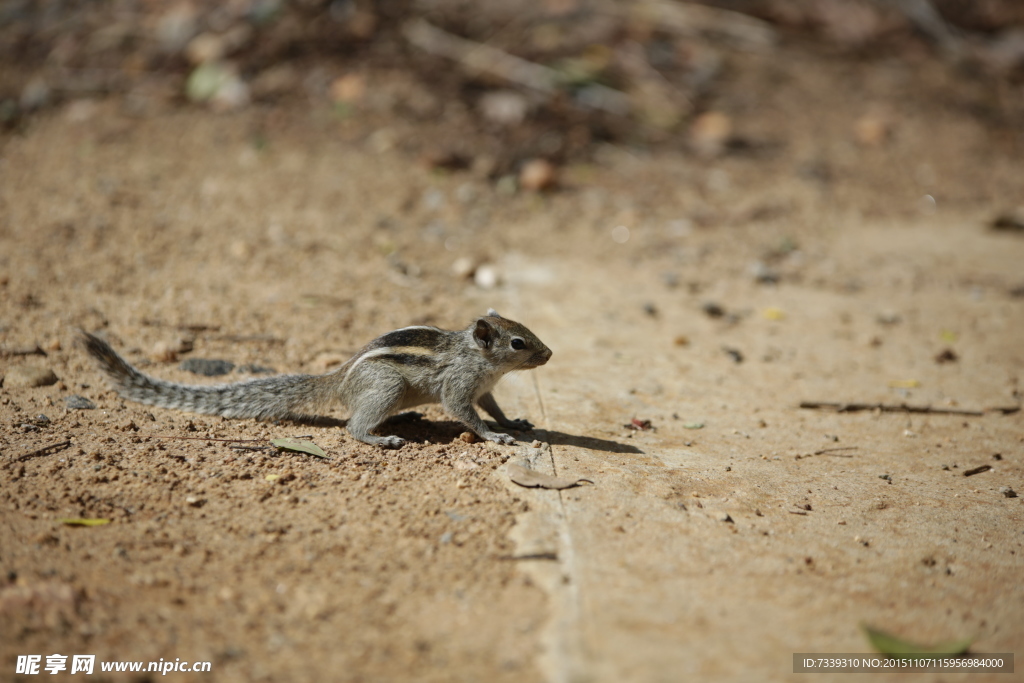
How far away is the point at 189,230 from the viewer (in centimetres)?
728

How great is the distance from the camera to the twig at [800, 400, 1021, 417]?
17.3ft

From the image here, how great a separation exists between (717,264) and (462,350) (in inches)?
157

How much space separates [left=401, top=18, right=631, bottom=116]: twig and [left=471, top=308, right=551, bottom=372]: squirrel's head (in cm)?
628

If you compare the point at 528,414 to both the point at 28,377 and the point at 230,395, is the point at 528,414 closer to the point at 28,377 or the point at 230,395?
the point at 230,395

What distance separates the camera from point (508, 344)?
15.1ft

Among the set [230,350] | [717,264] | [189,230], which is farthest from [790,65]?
[230,350]

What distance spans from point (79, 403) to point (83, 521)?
4.28 ft

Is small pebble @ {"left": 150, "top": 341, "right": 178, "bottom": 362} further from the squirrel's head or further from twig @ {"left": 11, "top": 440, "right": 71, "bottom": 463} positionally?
the squirrel's head

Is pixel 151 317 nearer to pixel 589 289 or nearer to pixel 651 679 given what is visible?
pixel 589 289

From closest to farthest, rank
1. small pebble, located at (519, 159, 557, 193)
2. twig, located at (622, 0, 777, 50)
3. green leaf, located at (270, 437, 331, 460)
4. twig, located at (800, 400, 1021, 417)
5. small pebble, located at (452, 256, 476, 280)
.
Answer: green leaf, located at (270, 437, 331, 460), twig, located at (800, 400, 1021, 417), small pebble, located at (452, 256, 476, 280), small pebble, located at (519, 159, 557, 193), twig, located at (622, 0, 777, 50)

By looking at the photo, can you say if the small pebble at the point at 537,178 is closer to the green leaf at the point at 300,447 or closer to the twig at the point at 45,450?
the green leaf at the point at 300,447

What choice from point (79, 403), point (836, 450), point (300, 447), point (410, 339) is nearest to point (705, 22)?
point (836, 450)

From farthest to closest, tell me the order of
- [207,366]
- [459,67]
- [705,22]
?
1. [705,22]
2. [459,67]
3. [207,366]

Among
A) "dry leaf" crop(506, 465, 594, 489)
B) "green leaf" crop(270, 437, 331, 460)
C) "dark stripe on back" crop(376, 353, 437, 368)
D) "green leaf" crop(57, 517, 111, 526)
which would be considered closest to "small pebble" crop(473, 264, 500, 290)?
"dark stripe on back" crop(376, 353, 437, 368)
